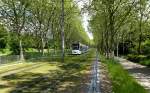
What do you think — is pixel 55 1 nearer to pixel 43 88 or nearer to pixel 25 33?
pixel 25 33

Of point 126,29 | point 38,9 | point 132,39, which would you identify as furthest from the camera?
point 132,39

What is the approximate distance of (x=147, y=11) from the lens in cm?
5900

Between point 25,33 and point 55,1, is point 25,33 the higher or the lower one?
the lower one

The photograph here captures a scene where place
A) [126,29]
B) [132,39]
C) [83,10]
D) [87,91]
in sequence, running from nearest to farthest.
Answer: [87,91] < [83,10] < [126,29] < [132,39]

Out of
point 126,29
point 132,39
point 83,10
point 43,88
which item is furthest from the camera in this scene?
point 132,39

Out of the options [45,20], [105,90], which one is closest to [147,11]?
[45,20]

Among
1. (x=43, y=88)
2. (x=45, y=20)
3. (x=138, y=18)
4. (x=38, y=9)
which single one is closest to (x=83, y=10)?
(x=138, y=18)

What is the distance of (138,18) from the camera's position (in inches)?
2336

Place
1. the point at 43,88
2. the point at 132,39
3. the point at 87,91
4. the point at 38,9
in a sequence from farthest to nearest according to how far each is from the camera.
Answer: the point at 132,39, the point at 38,9, the point at 43,88, the point at 87,91

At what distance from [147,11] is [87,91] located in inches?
1723

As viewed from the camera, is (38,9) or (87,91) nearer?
(87,91)

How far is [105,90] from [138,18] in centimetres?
4275

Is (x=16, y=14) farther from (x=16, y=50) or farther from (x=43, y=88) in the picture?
(x=43, y=88)

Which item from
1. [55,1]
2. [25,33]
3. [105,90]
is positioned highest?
[55,1]
